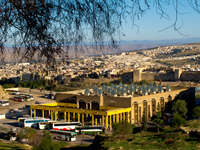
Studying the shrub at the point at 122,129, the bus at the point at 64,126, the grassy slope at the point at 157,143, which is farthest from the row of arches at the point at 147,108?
the grassy slope at the point at 157,143

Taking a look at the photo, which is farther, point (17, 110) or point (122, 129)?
point (17, 110)

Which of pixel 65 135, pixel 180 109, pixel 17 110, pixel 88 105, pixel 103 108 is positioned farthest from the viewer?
pixel 17 110

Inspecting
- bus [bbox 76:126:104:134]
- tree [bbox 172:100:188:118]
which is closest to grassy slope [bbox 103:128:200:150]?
bus [bbox 76:126:104:134]

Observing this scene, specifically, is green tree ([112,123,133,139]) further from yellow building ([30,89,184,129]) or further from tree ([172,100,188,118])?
tree ([172,100,188,118])

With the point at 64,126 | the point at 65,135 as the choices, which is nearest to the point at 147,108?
the point at 64,126

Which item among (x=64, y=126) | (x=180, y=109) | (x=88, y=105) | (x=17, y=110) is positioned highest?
(x=88, y=105)

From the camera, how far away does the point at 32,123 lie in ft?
50.1

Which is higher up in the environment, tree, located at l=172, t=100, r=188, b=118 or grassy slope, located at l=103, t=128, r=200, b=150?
grassy slope, located at l=103, t=128, r=200, b=150

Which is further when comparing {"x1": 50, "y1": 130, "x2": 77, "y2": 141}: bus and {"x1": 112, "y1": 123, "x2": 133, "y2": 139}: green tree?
{"x1": 50, "y1": 130, "x2": 77, "y2": 141}: bus

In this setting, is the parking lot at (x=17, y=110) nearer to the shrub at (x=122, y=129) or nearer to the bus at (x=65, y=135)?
the bus at (x=65, y=135)

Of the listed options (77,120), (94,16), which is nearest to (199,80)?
(77,120)

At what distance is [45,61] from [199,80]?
2925 centimetres

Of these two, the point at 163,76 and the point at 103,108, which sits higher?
the point at 163,76

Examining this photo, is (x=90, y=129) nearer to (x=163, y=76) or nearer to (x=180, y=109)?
(x=180, y=109)
